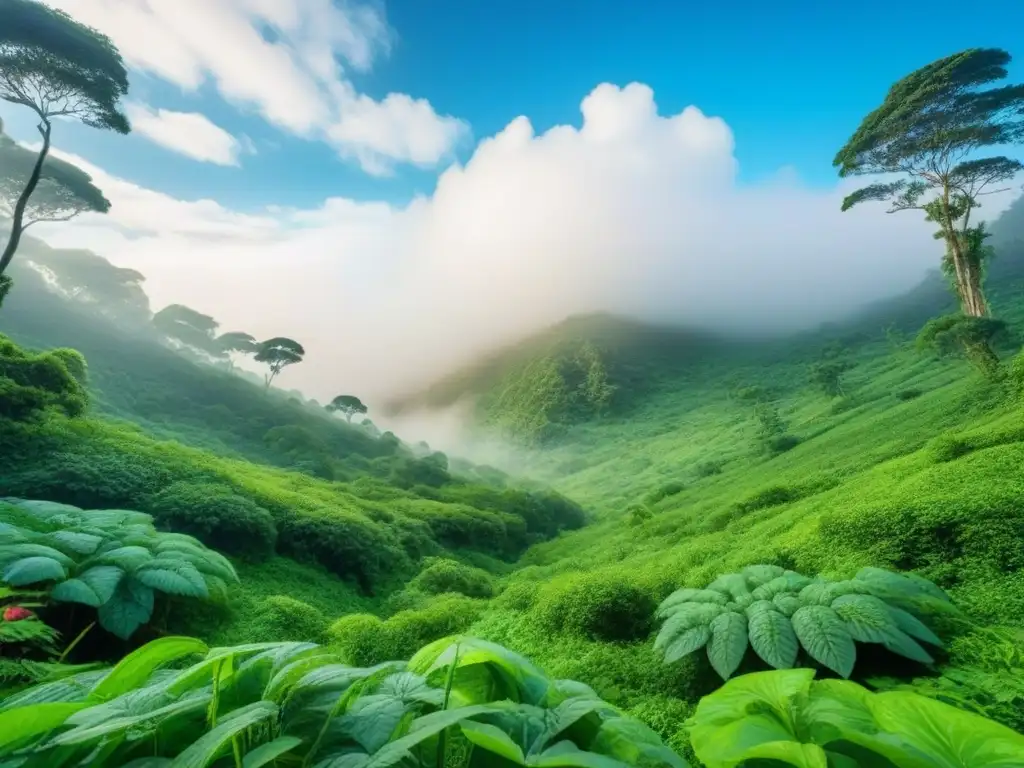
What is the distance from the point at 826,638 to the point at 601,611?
9.09 ft

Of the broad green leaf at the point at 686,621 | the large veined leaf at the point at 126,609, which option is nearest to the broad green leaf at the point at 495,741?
the broad green leaf at the point at 686,621

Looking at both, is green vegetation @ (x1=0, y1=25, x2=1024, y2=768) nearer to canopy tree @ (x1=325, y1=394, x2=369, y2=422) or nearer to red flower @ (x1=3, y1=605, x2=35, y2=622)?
red flower @ (x1=3, y1=605, x2=35, y2=622)

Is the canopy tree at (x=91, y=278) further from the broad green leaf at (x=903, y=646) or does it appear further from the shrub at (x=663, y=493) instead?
the broad green leaf at (x=903, y=646)

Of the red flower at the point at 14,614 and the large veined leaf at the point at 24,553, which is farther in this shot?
the large veined leaf at the point at 24,553

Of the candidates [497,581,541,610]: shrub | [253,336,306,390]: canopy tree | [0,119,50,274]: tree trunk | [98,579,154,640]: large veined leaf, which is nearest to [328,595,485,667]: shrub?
[497,581,541,610]: shrub

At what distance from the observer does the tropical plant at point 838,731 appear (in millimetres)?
1527

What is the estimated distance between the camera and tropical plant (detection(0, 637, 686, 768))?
154cm

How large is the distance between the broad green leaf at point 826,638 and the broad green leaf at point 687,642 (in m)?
0.57

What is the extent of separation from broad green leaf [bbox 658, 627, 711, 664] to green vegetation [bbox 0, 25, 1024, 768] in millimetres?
16

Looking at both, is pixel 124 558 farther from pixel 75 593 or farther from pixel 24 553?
pixel 24 553

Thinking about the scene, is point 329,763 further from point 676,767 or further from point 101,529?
point 101,529

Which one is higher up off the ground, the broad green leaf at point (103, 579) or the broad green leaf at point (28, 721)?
the broad green leaf at point (28, 721)

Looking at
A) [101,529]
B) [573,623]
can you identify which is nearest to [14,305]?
[101,529]

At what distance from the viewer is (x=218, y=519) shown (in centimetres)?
952
